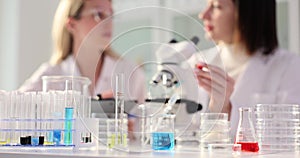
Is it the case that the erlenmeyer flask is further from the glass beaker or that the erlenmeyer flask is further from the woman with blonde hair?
the woman with blonde hair

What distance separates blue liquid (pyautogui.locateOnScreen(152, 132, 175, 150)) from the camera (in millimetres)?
904

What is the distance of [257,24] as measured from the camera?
1.67 meters

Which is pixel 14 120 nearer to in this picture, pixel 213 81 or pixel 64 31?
pixel 213 81

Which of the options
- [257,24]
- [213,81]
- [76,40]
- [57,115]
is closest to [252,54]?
[257,24]

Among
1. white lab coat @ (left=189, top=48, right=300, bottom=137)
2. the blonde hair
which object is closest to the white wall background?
the blonde hair

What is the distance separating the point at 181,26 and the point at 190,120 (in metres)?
0.72

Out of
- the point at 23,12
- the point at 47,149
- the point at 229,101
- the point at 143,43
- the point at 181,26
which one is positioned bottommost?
the point at 47,149

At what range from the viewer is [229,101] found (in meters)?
1.54

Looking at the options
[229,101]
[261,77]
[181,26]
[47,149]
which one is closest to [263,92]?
[261,77]

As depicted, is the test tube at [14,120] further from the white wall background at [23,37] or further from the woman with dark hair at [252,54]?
the white wall background at [23,37]

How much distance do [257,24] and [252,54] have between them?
0.12m

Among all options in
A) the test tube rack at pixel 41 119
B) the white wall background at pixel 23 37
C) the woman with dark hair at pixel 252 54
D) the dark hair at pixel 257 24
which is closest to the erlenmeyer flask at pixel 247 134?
the test tube rack at pixel 41 119

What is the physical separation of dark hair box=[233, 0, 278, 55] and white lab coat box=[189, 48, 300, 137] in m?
0.04

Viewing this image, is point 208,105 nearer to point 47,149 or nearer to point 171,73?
point 171,73
